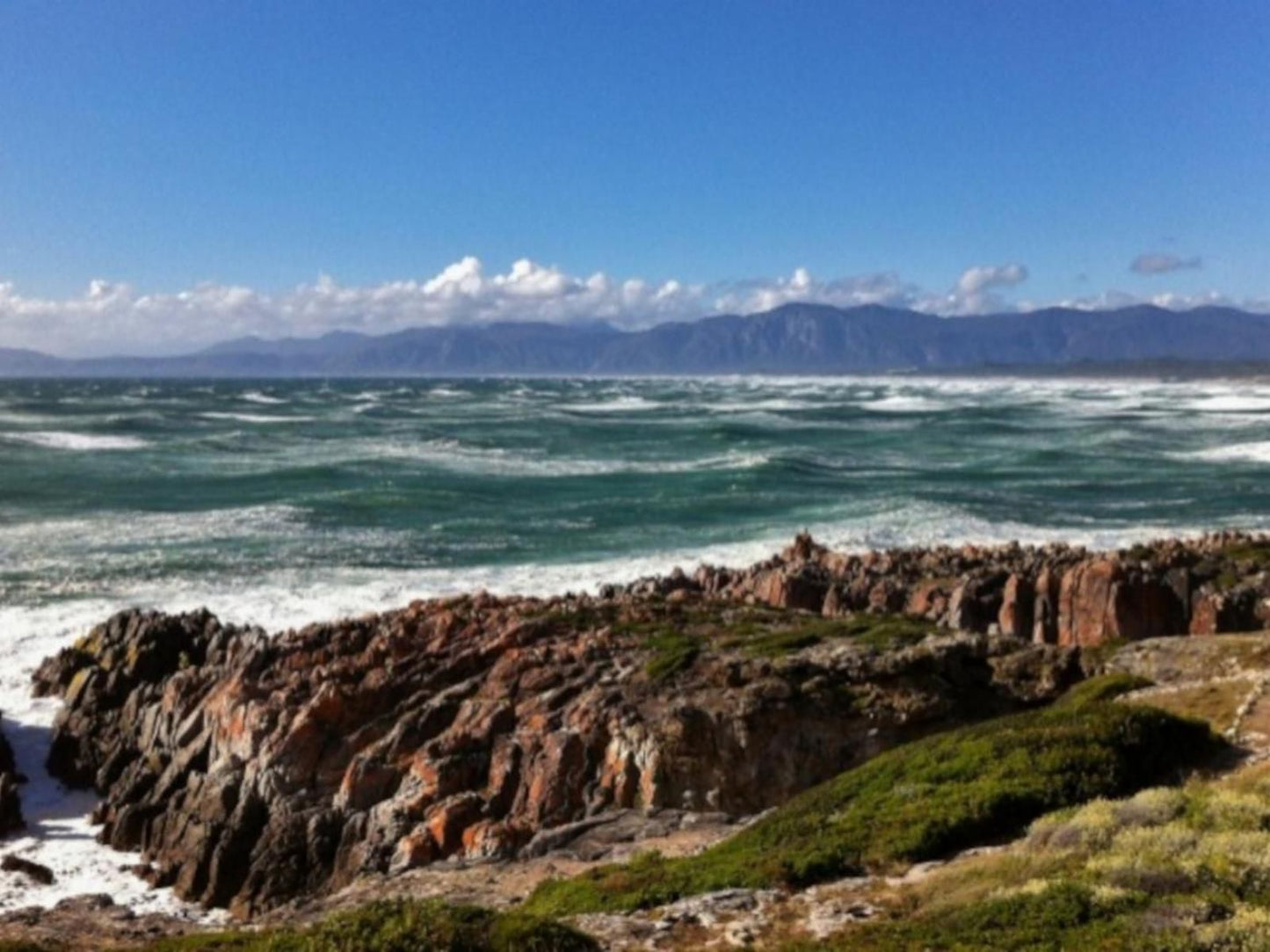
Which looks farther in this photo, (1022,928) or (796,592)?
(796,592)

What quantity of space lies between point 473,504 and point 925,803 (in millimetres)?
41146

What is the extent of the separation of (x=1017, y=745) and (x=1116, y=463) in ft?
185

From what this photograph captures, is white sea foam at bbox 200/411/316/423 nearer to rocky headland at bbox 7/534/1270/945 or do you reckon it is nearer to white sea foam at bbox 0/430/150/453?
white sea foam at bbox 0/430/150/453

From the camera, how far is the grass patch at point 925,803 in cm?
1205

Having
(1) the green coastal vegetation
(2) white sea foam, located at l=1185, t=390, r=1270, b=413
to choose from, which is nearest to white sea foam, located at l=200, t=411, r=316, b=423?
(2) white sea foam, located at l=1185, t=390, r=1270, b=413

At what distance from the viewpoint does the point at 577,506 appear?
51.5 m

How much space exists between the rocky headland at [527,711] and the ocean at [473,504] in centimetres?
180

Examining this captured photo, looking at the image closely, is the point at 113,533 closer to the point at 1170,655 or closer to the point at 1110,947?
the point at 1170,655

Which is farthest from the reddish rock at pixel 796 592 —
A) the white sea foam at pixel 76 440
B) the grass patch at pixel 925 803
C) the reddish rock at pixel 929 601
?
the white sea foam at pixel 76 440

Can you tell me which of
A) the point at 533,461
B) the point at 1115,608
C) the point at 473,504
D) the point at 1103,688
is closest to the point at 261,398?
the point at 533,461

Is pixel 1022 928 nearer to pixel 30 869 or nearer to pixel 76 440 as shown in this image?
pixel 30 869

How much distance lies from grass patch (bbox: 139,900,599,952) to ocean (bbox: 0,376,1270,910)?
31.2ft

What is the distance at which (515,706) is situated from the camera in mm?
18891

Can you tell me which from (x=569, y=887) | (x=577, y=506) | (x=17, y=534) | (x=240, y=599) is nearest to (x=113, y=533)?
(x=17, y=534)
